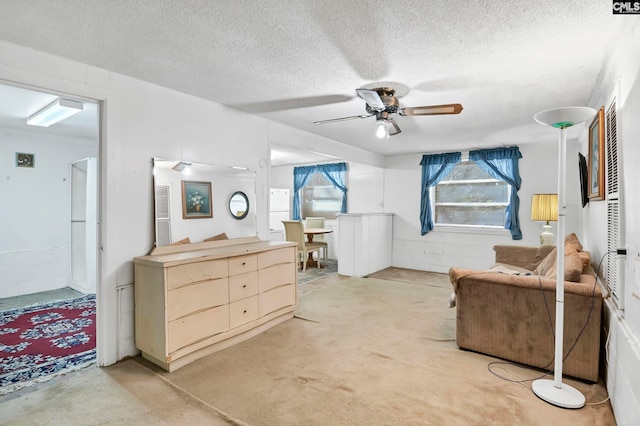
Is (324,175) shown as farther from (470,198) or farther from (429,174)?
(470,198)

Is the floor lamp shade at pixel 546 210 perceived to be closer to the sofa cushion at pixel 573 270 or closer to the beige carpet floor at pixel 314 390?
the sofa cushion at pixel 573 270

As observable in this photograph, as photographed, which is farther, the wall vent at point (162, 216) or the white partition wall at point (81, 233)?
the white partition wall at point (81, 233)

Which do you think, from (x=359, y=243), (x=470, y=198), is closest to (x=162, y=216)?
(x=359, y=243)

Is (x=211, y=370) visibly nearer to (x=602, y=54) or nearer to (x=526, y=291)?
(x=526, y=291)

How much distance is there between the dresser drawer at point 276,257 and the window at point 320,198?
3.87m

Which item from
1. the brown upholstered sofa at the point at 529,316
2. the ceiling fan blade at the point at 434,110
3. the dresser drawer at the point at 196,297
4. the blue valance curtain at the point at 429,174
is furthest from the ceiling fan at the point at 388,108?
the blue valance curtain at the point at 429,174

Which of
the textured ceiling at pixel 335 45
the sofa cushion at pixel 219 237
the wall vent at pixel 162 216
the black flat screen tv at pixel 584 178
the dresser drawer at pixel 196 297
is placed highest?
the textured ceiling at pixel 335 45

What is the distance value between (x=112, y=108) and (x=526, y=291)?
3.44m

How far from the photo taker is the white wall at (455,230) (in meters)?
4.86

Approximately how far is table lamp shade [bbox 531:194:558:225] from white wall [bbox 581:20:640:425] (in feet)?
8.55

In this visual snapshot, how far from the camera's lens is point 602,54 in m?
2.14

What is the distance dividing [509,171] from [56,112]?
6.17 meters

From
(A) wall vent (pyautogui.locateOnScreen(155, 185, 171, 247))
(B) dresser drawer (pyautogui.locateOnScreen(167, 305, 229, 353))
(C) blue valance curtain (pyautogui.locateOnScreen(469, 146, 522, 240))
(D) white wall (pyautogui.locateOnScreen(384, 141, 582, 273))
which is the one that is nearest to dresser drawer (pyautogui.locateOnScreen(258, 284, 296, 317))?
(B) dresser drawer (pyautogui.locateOnScreen(167, 305, 229, 353))

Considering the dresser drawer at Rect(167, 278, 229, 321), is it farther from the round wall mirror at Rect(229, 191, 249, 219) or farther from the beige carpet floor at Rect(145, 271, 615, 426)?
the round wall mirror at Rect(229, 191, 249, 219)
